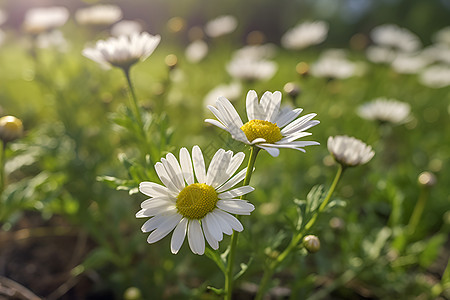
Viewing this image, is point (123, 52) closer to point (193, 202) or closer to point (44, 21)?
point (193, 202)

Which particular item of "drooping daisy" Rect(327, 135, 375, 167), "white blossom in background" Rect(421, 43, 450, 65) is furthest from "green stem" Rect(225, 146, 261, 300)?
"white blossom in background" Rect(421, 43, 450, 65)

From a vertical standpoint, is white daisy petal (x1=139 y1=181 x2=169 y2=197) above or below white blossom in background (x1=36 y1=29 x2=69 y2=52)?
above

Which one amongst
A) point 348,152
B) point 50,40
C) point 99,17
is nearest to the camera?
point 348,152

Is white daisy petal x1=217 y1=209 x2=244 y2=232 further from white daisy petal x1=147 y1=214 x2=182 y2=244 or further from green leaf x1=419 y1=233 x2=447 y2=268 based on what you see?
green leaf x1=419 y1=233 x2=447 y2=268

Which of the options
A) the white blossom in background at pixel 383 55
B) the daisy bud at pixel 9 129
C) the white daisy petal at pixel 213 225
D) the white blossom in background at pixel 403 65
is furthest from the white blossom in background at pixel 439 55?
the daisy bud at pixel 9 129

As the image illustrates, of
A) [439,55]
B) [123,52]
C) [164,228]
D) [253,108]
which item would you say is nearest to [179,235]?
[164,228]

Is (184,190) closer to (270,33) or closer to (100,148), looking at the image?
(100,148)
